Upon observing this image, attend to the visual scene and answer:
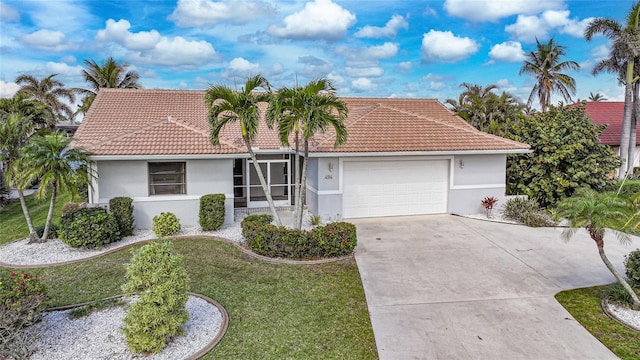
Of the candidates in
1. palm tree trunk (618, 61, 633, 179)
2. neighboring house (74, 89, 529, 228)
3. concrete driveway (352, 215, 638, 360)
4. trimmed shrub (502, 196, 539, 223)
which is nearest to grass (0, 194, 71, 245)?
neighboring house (74, 89, 529, 228)

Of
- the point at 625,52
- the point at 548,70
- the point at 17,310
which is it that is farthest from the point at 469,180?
the point at 548,70

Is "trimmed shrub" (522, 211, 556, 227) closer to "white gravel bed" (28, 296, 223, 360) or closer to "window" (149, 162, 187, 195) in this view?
"white gravel bed" (28, 296, 223, 360)

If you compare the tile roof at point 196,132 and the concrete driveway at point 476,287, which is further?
the tile roof at point 196,132

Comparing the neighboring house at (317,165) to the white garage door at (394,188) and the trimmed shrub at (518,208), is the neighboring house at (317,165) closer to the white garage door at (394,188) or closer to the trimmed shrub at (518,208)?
the white garage door at (394,188)

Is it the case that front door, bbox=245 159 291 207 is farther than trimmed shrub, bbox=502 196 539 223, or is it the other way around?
front door, bbox=245 159 291 207

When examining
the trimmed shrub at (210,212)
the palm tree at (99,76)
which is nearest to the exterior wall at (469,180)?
the trimmed shrub at (210,212)

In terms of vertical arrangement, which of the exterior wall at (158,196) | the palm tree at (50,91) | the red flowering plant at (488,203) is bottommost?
the red flowering plant at (488,203)

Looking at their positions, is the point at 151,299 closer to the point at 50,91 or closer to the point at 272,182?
the point at 272,182

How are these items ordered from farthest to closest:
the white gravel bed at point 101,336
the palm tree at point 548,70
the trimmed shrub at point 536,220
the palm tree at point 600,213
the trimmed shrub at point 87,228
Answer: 1. the palm tree at point 548,70
2. the trimmed shrub at point 536,220
3. the trimmed shrub at point 87,228
4. the palm tree at point 600,213
5. the white gravel bed at point 101,336
